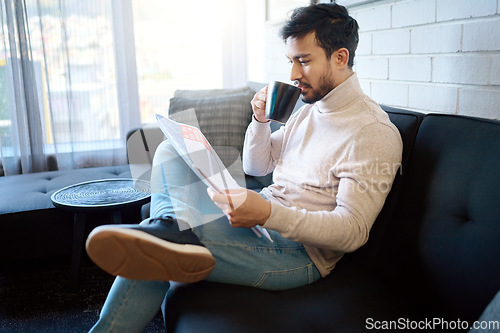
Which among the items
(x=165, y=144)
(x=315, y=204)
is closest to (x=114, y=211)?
(x=165, y=144)

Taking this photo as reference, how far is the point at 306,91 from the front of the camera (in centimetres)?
134

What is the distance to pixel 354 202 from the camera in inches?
43.8

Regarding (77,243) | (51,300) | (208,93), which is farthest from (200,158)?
(208,93)

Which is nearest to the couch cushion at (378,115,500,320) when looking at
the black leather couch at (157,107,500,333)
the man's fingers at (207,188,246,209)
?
the black leather couch at (157,107,500,333)

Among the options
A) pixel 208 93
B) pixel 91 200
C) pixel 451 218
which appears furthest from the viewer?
pixel 208 93

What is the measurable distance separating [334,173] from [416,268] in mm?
312

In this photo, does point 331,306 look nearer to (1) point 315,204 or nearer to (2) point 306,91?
(1) point 315,204

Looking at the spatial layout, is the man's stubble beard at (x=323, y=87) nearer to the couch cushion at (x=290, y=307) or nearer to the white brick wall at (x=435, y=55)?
the white brick wall at (x=435, y=55)

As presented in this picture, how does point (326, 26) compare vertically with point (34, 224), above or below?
above

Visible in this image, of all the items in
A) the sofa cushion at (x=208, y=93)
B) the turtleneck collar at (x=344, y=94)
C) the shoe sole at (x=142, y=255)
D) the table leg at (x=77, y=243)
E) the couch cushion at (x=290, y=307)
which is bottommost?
the table leg at (x=77, y=243)

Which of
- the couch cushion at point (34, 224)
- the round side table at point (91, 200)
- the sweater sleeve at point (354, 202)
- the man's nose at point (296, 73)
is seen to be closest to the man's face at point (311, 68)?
the man's nose at point (296, 73)

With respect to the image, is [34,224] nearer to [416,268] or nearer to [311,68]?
[311,68]

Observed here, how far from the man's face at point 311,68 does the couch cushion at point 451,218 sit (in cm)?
30

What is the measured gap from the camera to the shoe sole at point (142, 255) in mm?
915
